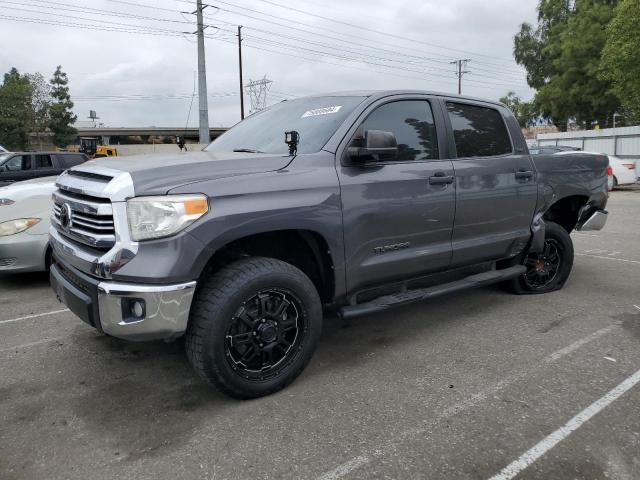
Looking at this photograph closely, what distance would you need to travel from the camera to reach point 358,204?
3396mm

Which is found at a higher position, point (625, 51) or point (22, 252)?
point (625, 51)

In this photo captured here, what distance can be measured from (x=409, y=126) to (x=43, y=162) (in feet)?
33.0

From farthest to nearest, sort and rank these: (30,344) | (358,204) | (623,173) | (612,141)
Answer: (612,141)
(623,173)
(30,344)
(358,204)

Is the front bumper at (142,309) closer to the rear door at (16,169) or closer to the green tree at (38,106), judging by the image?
the rear door at (16,169)

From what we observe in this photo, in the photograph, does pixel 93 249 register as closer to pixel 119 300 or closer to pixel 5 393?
pixel 119 300

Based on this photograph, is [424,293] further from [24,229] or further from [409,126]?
[24,229]

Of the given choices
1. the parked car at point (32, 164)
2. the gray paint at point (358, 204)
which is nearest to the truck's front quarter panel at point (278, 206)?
the gray paint at point (358, 204)

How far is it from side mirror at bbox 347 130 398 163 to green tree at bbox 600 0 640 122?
22033 mm

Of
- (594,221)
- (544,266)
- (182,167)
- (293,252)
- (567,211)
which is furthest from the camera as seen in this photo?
(567,211)

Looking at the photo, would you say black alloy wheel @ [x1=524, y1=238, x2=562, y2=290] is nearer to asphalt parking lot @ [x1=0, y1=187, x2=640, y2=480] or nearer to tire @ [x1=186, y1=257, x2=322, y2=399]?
asphalt parking lot @ [x1=0, y1=187, x2=640, y2=480]

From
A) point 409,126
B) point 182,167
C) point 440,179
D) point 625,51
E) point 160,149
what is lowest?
point 440,179

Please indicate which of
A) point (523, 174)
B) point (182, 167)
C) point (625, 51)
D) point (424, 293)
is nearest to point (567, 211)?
point (523, 174)

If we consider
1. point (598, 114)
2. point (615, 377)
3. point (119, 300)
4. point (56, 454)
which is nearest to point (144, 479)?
point (56, 454)

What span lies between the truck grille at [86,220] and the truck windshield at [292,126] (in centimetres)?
114
